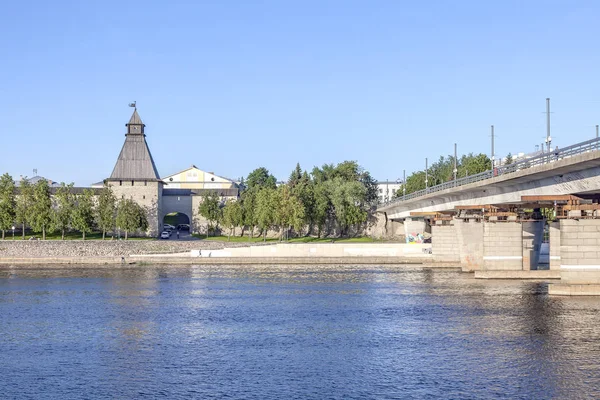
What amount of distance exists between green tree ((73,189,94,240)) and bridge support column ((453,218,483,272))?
58722 mm

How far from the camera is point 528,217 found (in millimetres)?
75812

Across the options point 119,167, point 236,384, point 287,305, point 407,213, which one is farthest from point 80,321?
point 119,167

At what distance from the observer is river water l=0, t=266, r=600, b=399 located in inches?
1225

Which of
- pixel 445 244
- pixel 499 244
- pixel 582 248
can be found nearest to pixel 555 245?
pixel 499 244

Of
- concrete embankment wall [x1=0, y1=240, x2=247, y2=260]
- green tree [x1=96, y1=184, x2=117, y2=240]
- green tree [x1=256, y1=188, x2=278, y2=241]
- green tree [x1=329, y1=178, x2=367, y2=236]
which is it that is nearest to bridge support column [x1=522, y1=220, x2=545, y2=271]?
concrete embankment wall [x1=0, y1=240, x2=247, y2=260]

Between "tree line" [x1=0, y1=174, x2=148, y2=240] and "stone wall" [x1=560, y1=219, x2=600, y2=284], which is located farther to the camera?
"tree line" [x1=0, y1=174, x2=148, y2=240]

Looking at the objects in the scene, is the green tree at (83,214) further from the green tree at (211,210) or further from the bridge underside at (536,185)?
the bridge underside at (536,185)

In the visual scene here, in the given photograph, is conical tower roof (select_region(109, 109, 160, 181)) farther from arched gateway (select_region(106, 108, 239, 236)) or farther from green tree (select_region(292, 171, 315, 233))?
green tree (select_region(292, 171, 315, 233))

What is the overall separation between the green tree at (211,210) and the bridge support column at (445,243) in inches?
2057

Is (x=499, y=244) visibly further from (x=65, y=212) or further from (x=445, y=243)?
(x=65, y=212)


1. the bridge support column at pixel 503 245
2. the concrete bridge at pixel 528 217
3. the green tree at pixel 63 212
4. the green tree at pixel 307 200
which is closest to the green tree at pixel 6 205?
the green tree at pixel 63 212

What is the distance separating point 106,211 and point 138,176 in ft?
39.6

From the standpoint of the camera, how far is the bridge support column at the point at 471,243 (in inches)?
3095

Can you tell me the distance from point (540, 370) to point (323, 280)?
1672 inches
